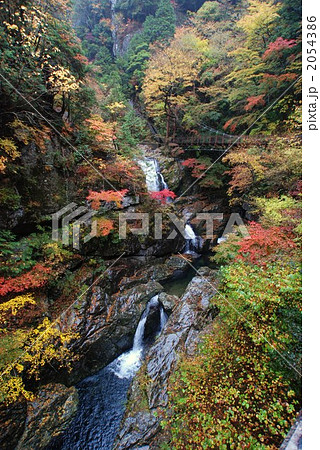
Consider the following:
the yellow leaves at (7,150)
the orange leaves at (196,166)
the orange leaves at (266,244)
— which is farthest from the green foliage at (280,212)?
the yellow leaves at (7,150)

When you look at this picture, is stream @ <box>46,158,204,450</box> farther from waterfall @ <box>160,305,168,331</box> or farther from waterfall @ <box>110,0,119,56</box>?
waterfall @ <box>110,0,119,56</box>

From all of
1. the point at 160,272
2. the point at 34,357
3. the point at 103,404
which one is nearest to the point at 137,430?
the point at 103,404

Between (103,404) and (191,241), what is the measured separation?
933 centimetres

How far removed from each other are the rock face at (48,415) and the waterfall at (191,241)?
29.7 feet

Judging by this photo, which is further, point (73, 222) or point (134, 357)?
point (73, 222)

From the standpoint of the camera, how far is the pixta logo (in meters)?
8.30

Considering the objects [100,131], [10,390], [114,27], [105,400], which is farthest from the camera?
[114,27]

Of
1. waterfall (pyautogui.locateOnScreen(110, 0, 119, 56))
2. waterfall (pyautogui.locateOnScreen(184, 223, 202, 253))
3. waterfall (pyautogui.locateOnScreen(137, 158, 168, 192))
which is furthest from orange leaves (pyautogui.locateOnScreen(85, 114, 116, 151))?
waterfall (pyautogui.locateOnScreen(110, 0, 119, 56))

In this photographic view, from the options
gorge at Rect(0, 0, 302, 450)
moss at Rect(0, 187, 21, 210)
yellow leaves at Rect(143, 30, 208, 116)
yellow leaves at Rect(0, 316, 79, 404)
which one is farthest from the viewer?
yellow leaves at Rect(143, 30, 208, 116)

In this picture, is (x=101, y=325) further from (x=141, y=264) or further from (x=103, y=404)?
(x=141, y=264)

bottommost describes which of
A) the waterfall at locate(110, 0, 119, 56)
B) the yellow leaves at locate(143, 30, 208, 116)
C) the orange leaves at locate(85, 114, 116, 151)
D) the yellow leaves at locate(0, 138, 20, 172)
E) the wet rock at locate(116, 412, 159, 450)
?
the wet rock at locate(116, 412, 159, 450)

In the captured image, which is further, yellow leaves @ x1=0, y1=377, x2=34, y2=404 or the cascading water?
the cascading water

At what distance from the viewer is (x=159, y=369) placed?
5367mm

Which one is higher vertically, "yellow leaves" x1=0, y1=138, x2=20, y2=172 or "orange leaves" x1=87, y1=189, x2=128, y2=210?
"yellow leaves" x1=0, y1=138, x2=20, y2=172
